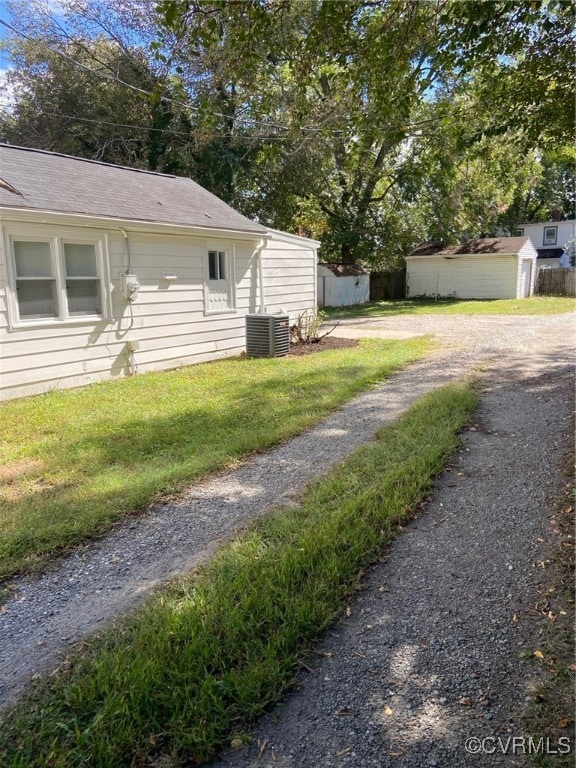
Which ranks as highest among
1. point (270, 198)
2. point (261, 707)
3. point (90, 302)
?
point (270, 198)

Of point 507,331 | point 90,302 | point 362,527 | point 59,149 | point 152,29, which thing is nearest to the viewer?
point 362,527

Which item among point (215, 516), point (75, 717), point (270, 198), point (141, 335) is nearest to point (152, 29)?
point (270, 198)

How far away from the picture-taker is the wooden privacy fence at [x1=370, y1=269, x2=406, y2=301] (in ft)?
92.4

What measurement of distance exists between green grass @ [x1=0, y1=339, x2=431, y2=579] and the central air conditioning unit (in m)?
1.03

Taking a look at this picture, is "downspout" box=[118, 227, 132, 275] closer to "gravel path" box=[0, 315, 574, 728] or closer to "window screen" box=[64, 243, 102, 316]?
"window screen" box=[64, 243, 102, 316]

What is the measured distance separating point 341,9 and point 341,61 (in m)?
0.62

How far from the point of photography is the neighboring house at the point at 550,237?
113 ft

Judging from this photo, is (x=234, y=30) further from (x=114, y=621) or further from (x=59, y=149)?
(x=59, y=149)

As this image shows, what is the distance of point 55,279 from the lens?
24.3ft

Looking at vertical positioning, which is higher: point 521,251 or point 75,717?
point 521,251

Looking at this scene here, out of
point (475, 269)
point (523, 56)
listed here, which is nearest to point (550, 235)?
point (475, 269)

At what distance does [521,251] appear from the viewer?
25.6 m

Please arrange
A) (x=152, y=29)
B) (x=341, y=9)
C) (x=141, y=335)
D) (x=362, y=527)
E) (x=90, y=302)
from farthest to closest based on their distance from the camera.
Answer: (x=152, y=29), (x=141, y=335), (x=90, y=302), (x=341, y=9), (x=362, y=527)

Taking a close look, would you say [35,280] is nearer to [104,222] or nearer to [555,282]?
[104,222]
